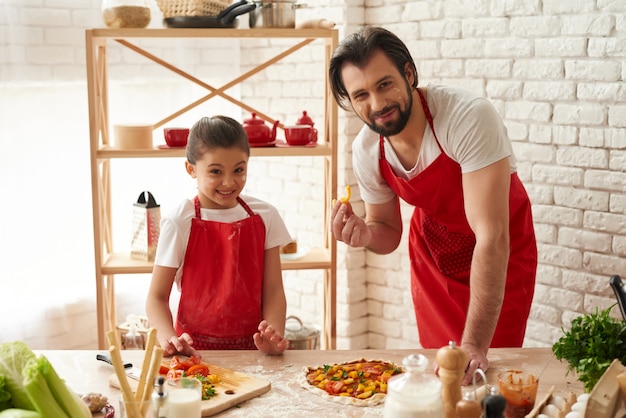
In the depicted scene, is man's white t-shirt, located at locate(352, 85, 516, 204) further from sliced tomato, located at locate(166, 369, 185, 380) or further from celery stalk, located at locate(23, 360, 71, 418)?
celery stalk, located at locate(23, 360, 71, 418)

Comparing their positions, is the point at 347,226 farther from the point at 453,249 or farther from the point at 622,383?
the point at 622,383

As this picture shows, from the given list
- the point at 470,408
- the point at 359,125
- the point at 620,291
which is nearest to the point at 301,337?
the point at 359,125

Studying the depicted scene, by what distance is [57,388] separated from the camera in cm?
155

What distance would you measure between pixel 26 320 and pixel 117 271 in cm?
70

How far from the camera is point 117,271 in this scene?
3.58m

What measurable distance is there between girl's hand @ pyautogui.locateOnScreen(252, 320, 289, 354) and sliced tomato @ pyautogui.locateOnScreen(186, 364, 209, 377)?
0.61 ft

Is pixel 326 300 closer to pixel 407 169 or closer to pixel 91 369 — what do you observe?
pixel 407 169

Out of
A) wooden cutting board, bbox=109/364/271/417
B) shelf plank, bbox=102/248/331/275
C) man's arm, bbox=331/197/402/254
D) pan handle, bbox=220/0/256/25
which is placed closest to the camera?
wooden cutting board, bbox=109/364/271/417

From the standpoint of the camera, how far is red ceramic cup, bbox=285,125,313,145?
356 cm

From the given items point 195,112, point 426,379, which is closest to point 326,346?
point 195,112

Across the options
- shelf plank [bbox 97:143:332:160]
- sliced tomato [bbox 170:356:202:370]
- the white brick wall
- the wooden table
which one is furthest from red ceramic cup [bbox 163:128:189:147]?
sliced tomato [bbox 170:356:202:370]

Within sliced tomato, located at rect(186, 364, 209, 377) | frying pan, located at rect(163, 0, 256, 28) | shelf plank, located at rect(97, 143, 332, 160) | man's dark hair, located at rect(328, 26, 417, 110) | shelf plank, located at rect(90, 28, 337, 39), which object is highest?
frying pan, located at rect(163, 0, 256, 28)

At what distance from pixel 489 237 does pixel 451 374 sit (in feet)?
2.82

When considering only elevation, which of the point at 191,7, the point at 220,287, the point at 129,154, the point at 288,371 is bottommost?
the point at 288,371
